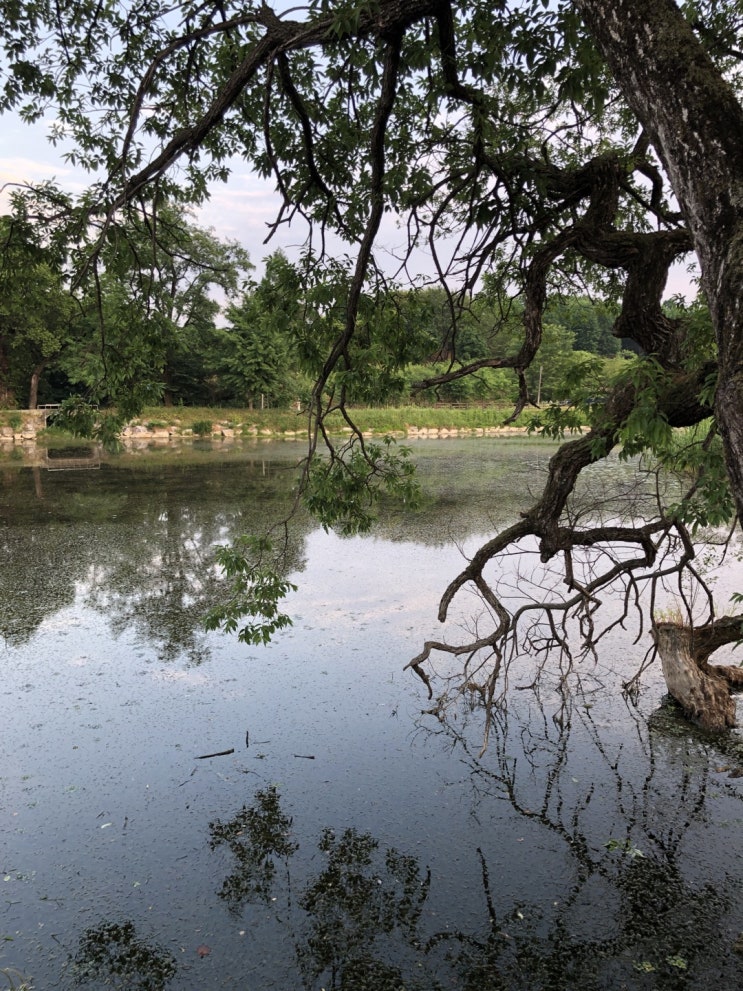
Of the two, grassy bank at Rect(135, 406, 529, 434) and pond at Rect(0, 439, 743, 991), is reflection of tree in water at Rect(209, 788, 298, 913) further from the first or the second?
grassy bank at Rect(135, 406, 529, 434)

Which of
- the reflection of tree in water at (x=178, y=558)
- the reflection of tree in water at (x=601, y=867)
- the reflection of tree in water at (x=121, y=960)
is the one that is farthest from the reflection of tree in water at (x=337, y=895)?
the reflection of tree in water at (x=178, y=558)

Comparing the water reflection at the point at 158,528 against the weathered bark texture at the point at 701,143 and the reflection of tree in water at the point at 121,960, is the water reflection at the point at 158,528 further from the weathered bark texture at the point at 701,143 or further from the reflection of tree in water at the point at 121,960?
the weathered bark texture at the point at 701,143

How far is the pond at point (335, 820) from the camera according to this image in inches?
111

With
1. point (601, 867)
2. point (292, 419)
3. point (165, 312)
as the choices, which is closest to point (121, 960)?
point (601, 867)

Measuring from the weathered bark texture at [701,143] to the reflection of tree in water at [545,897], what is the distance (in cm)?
206

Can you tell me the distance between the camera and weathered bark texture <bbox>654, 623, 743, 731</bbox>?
15.5ft

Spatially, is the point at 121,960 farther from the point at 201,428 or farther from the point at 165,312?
the point at 201,428

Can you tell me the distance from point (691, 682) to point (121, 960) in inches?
149

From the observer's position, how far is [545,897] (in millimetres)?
3160

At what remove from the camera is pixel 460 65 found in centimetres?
370

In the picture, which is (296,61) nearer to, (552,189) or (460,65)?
(460,65)

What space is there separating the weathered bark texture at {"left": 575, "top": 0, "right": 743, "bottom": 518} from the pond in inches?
86.1

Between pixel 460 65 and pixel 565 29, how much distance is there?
574 mm

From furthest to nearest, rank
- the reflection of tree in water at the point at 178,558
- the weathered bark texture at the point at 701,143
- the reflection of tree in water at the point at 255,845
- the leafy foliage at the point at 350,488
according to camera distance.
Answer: the reflection of tree in water at the point at 178,558 → the leafy foliage at the point at 350,488 → the reflection of tree in water at the point at 255,845 → the weathered bark texture at the point at 701,143
